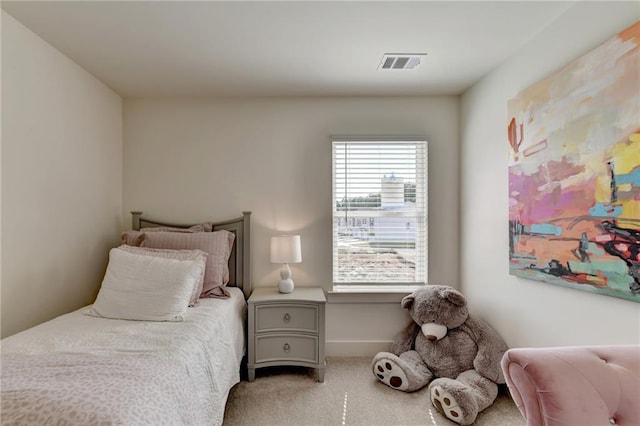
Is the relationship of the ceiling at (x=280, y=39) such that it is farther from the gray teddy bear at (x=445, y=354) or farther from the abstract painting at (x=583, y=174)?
the gray teddy bear at (x=445, y=354)

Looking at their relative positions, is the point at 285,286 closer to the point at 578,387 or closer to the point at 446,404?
the point at 446,404

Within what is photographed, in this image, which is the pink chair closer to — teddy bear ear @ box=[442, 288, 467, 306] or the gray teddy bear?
the gray teddy bear

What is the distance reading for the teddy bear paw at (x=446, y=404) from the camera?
203 cm

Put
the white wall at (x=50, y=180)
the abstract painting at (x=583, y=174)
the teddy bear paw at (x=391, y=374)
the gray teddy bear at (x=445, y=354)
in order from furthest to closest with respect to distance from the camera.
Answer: the teddy bear paw at (x=391, y=374), the gray teddy bear at (x=445, y=354), the white wall at (x=50, y=180), the abstract painting at (x=583, y=174)

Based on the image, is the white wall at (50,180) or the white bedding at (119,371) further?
the white wall at (50,180)

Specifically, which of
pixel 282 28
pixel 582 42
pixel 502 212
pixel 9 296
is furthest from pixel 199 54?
pixel 502 212

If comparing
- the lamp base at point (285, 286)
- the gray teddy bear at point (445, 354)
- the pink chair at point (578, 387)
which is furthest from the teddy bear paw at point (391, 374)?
the pink chair at point (578, 387)

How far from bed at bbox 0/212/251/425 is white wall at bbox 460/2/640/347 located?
1923 millimetres

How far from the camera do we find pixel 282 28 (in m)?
1.97

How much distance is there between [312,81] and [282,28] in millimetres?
780

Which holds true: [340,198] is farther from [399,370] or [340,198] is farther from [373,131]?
[399,370]

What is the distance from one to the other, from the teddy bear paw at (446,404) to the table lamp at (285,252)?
1.30 meters

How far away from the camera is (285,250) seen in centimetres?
278

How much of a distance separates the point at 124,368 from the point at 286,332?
1.46 m
